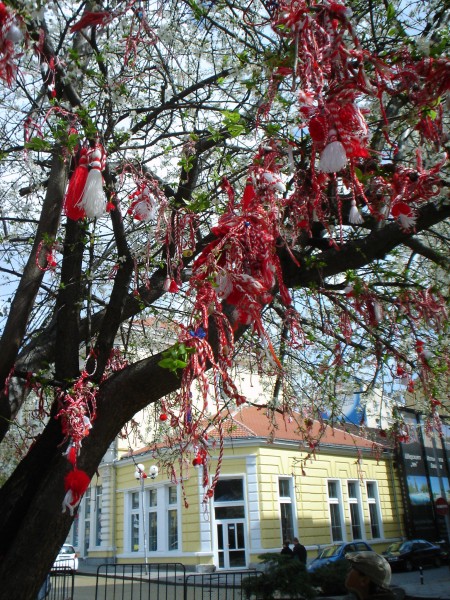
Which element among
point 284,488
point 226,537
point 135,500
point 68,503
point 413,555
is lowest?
point 413,555

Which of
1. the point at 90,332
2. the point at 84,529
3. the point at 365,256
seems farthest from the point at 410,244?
the point at 84,529

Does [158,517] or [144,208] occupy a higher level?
[144,208]

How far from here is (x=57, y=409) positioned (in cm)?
506

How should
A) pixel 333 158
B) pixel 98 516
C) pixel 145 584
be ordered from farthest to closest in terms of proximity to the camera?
pixel 98 516 < pixel 145 584 < pixel 333 158

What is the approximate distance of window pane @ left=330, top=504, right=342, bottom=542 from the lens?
23.0 m

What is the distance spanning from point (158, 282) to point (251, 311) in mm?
2091

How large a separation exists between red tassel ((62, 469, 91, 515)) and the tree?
0.02 metres

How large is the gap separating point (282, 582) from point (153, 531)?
17370 mm

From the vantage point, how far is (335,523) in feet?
76.3

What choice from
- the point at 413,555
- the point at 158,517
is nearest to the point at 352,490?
the point at 413,555

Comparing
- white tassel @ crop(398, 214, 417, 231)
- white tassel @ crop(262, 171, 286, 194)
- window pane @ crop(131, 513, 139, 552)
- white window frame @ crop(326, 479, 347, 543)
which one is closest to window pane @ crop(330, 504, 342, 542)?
white window frame @ crop(326, 479, 347, 543)

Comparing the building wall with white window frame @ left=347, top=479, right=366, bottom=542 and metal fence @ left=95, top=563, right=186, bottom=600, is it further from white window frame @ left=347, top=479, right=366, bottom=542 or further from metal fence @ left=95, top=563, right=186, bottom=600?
metal fence @ left=95, top=563, right=186, bottom=600

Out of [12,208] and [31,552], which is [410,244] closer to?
[31,552]

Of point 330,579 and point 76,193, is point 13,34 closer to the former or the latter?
point 76,193
